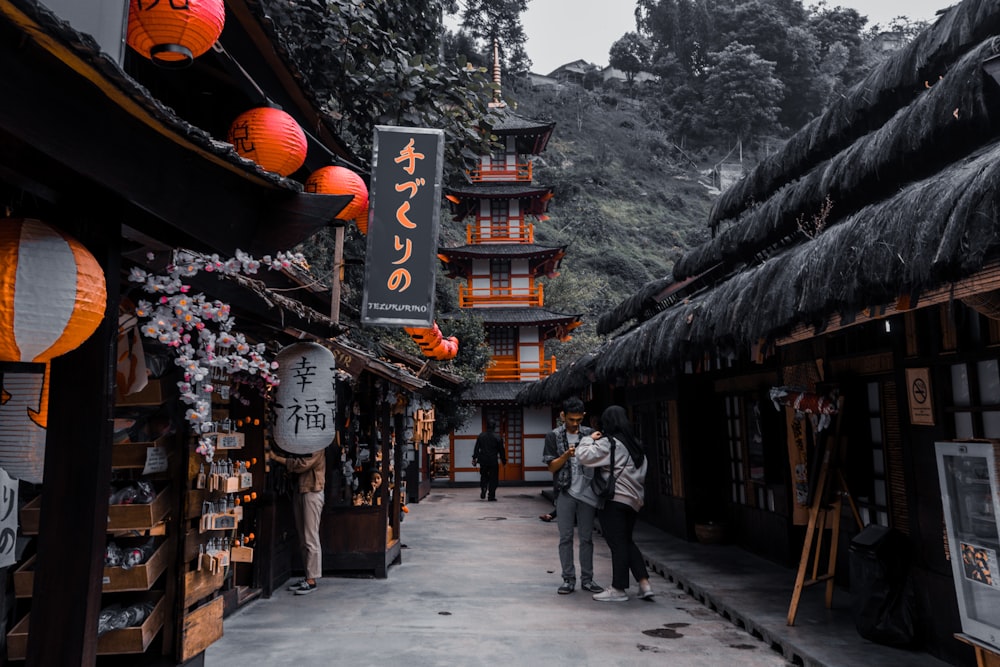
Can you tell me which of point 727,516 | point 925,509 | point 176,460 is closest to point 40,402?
point 176,460

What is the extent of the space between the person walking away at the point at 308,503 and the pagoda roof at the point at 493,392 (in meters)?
14.6

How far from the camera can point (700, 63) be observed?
62312 mm

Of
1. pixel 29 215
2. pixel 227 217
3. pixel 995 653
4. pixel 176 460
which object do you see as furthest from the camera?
pixel 176 460

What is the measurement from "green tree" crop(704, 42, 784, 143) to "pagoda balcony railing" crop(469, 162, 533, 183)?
37.5m

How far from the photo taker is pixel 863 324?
557 centimetres

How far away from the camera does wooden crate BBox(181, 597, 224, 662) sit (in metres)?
4.25

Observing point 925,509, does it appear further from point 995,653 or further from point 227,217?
point 227,217

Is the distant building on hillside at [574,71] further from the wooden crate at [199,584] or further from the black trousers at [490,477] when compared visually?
the wooden crate at [199,584]

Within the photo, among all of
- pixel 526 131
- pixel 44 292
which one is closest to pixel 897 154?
pixel 44 292

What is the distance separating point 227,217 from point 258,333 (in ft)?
8.93

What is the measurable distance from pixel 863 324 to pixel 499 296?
63.1 feet

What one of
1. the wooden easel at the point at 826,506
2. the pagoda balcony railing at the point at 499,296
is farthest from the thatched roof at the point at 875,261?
the pagoda balcony railing at the point at 499,296

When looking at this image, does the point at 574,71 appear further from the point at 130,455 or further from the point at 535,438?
the point at 130,455

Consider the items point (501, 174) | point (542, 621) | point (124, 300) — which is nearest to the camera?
point (124, 300)
